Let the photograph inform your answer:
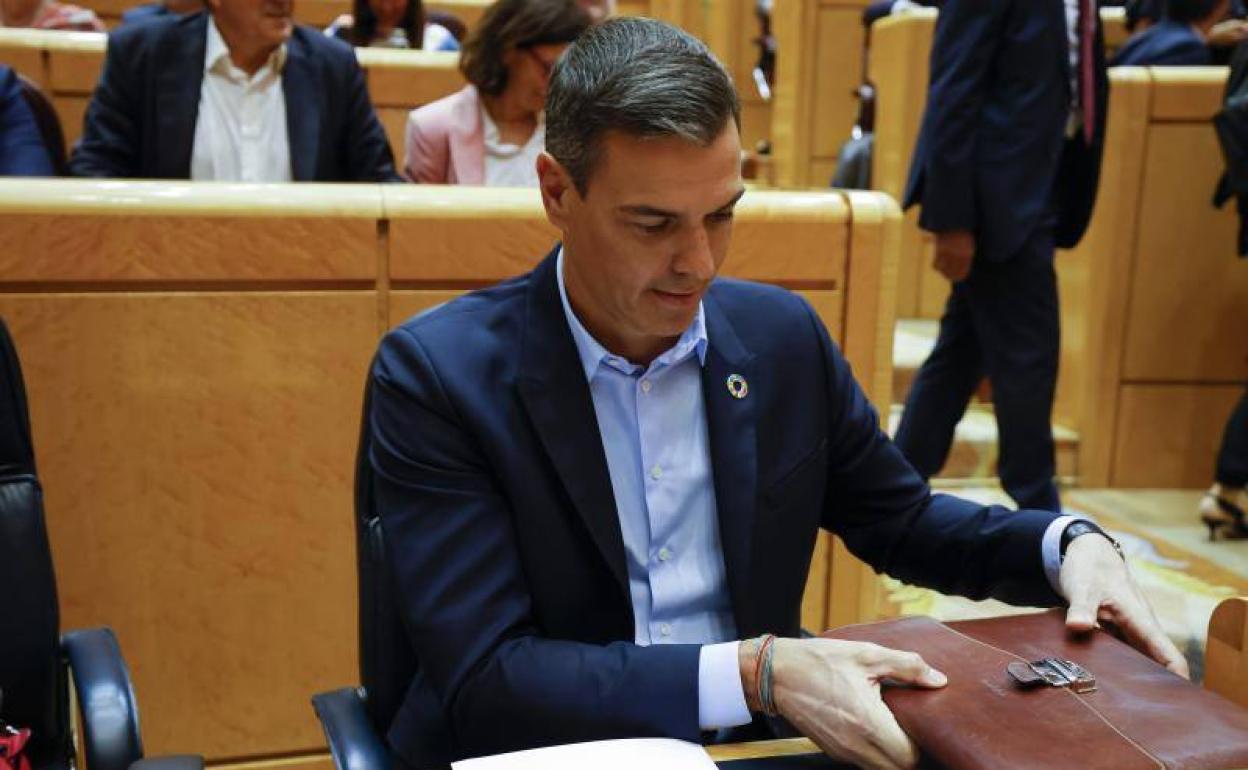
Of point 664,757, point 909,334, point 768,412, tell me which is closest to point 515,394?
point 768,412

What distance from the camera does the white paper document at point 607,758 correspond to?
3.02 ft

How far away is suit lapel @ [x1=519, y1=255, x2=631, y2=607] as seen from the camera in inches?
48.8

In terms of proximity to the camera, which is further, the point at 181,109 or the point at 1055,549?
the point at 181,109

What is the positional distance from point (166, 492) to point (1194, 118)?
3.19 metres

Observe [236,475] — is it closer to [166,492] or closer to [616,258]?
[166,492]

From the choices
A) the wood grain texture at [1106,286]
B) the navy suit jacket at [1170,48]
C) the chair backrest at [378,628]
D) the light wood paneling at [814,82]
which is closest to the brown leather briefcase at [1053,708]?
the chair backrest at [378,628]

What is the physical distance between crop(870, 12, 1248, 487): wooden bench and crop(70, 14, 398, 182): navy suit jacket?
89.8 inches

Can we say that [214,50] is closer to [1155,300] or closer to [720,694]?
[720,694]

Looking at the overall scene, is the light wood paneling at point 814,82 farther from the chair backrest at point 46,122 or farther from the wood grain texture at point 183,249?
the wood grain texture at point 183,249

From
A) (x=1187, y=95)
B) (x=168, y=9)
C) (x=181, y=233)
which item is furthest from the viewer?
(x=168, y=9)

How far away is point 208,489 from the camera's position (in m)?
2.08

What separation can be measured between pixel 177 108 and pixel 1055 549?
2.15 metres

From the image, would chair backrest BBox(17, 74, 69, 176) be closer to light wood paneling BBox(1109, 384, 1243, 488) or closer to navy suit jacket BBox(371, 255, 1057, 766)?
navy suit jacket BBox(371, 255, 1057, 766)

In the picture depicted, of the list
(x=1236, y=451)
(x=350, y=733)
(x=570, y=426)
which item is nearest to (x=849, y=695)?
(x=570, y=426)
